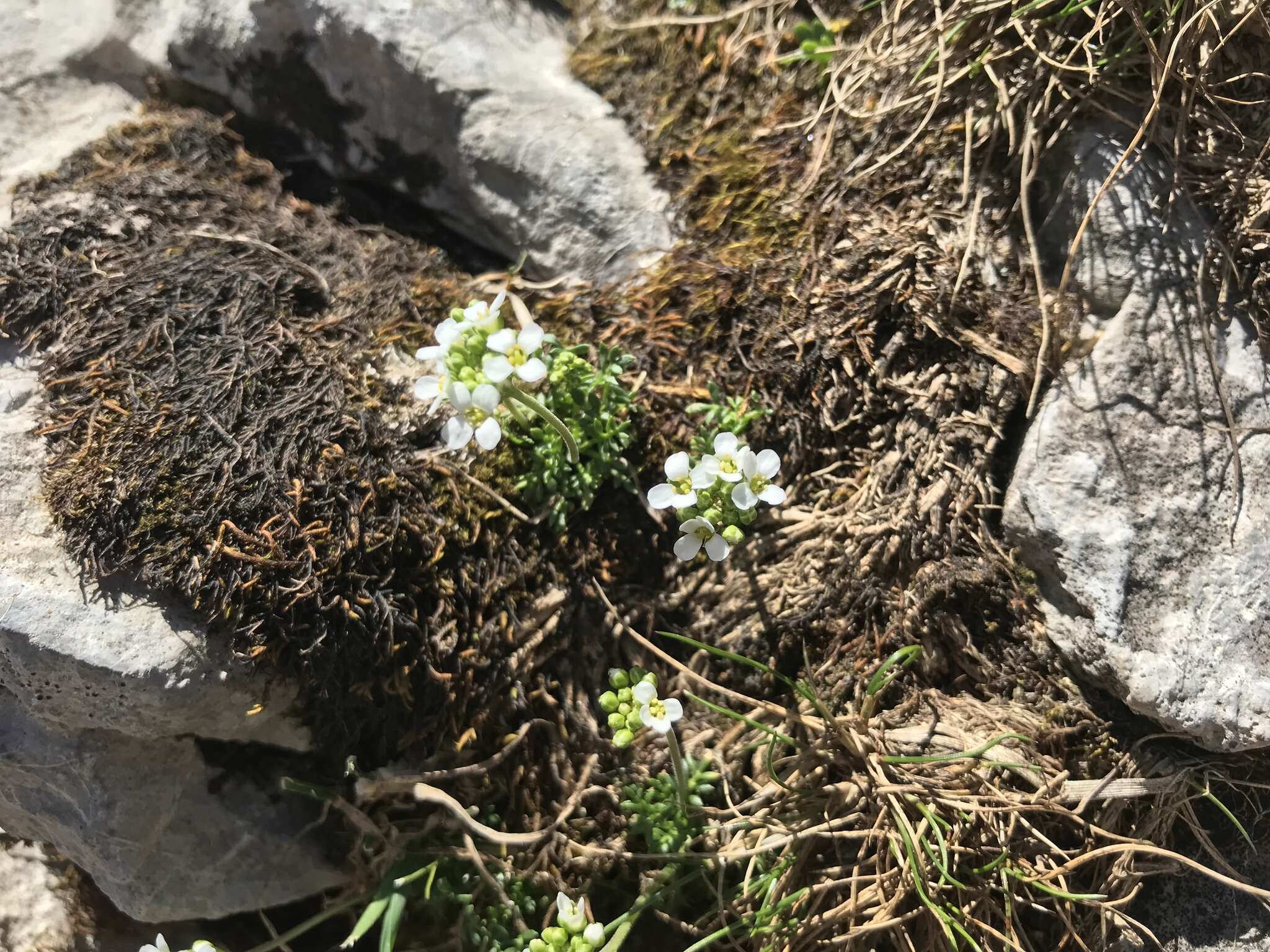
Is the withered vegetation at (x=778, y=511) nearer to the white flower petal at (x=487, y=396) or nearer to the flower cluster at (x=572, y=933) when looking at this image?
the flower cluster at (x=572, y=933)

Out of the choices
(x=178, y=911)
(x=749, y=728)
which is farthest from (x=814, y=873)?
(x=178, y=911)

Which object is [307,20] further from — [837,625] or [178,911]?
[178,911]

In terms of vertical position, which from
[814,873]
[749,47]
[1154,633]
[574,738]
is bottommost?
[814,873]

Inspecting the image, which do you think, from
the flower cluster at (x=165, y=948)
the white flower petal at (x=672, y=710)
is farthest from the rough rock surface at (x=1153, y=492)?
the flower cluster at (x=165, y=948)

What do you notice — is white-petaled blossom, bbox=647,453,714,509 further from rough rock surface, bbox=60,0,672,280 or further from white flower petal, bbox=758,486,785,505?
rough rock surface, bbox=60,0,672,280

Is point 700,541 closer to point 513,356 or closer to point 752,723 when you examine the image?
point 752,723

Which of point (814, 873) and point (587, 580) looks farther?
point (587, 580)

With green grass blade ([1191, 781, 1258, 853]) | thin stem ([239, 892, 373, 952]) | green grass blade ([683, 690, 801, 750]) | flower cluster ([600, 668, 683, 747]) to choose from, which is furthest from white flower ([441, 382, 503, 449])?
green grass blade ([1191, 781, 1258, 853])
